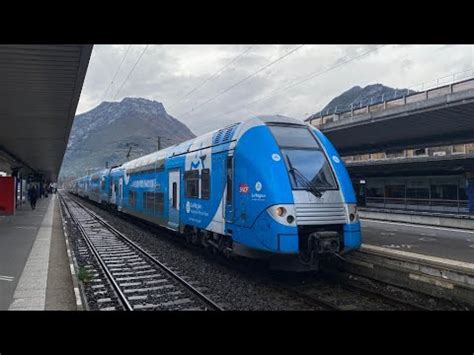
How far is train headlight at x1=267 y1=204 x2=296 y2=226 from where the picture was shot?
25.4 ft

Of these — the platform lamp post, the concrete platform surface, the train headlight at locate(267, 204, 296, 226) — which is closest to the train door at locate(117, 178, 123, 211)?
the concrete platform surface

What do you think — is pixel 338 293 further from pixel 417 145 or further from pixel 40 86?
pixel 417 145

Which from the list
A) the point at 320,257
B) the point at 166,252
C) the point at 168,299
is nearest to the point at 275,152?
the point at 320,257

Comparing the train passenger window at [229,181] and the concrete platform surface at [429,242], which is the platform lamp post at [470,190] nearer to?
the concrete platform surface at [429,242]

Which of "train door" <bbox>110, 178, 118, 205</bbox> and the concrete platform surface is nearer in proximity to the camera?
the concrete platform surface

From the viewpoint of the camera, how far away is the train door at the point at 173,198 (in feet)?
42.1

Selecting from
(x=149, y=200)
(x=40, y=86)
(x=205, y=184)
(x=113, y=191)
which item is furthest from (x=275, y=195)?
(x=113, y=191)

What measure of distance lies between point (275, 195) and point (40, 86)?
7762mm

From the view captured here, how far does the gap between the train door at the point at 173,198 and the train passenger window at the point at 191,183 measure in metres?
0.79

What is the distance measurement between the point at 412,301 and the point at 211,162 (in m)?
5.27

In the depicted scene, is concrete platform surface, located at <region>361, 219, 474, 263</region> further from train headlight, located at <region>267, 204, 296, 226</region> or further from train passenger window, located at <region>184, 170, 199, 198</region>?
train passenger window, located at <region>184, 170, 199, 198</region>

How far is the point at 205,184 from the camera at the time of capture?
1055 centimetres

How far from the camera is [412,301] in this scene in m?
7.69

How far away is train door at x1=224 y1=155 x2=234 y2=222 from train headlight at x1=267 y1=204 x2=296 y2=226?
55.7 inches
